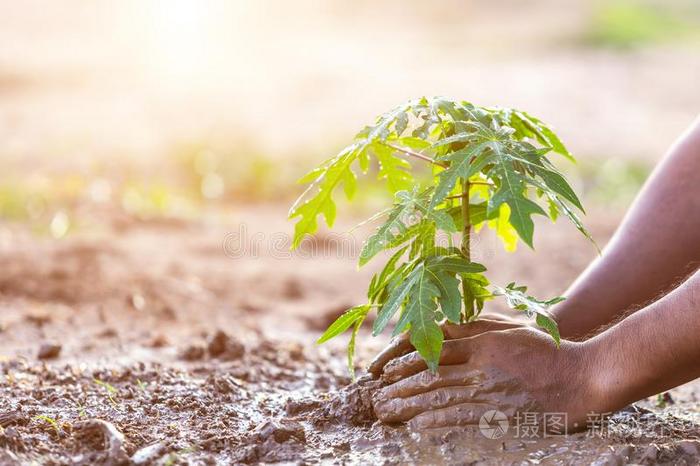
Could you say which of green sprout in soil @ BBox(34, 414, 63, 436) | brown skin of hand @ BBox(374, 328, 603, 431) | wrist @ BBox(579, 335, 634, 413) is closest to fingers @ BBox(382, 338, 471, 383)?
brown skin of hand @ BBox(374, 328, 603, 431)

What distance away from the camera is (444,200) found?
2.06 metres

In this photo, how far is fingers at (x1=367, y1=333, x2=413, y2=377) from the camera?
2207 mm

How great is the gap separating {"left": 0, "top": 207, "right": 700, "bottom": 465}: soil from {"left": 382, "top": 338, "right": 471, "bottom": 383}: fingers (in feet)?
0.44

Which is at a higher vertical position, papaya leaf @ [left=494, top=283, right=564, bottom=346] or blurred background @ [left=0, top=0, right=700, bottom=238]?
blurred background @ [left=0, top=0, right=700, bottom=238]

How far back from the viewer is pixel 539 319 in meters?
1.93

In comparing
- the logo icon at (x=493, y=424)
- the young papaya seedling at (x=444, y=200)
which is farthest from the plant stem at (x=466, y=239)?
the logo icon at (x=493, y=424)

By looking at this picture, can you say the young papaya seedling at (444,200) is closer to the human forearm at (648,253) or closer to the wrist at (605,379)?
the wrist at (605,379)

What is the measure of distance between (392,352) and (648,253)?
0.91 metres

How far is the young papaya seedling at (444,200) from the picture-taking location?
74.0 inches

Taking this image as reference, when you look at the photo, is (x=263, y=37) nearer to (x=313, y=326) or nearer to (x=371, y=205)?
(x=371, y=205)

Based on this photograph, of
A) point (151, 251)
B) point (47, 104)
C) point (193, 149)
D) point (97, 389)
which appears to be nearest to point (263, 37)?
point (47, 104)

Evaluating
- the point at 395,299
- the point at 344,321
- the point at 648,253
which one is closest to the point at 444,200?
the point at 395,299

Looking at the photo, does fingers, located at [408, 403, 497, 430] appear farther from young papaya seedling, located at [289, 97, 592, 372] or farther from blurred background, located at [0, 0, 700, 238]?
blurred background, located at [0, 0, 700, 238]

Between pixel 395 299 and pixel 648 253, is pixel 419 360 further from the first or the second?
pixel 648 253
